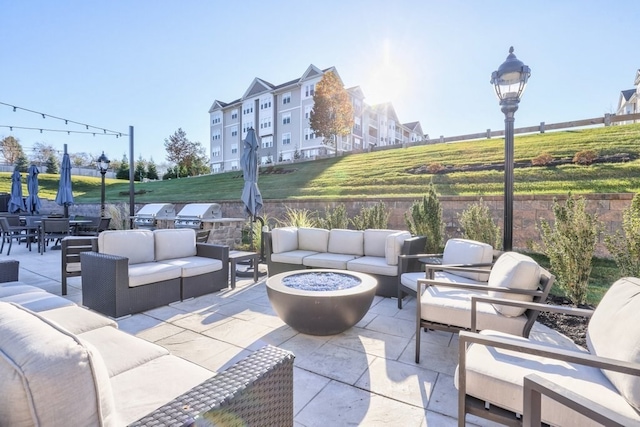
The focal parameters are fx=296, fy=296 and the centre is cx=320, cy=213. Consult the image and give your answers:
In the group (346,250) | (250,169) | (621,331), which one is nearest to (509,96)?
(621,331)

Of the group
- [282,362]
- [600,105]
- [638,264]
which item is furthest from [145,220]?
[600,105]

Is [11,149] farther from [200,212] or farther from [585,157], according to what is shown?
[585,157]

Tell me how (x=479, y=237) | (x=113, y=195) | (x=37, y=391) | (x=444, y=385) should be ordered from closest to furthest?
(x=37, y=391)
(x=444, y=385)
(x=479, y=237)
(x=113, y=195)

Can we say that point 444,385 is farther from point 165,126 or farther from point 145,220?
point 165,126

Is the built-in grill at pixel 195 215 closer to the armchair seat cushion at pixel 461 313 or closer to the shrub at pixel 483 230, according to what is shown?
the shrub at pixel 483 230

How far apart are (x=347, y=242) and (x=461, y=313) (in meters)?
2.85

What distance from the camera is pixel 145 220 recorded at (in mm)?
11758

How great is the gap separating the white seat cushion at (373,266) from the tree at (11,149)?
136ft

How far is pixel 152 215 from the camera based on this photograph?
39.4ft

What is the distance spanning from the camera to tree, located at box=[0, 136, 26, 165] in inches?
1205

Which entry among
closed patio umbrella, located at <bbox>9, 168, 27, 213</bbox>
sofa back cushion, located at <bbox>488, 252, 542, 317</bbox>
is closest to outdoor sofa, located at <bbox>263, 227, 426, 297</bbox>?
sofa back cushion, located at <bbox>488, 252, 542, 317</bbox>

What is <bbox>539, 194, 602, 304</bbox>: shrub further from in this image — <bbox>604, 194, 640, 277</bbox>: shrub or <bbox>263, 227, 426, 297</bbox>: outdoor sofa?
<bbox>263, 227, 426, 297</bbox>: outdoor sofa

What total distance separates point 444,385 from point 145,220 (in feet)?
40.6

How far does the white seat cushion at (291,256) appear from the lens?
16.7ft
